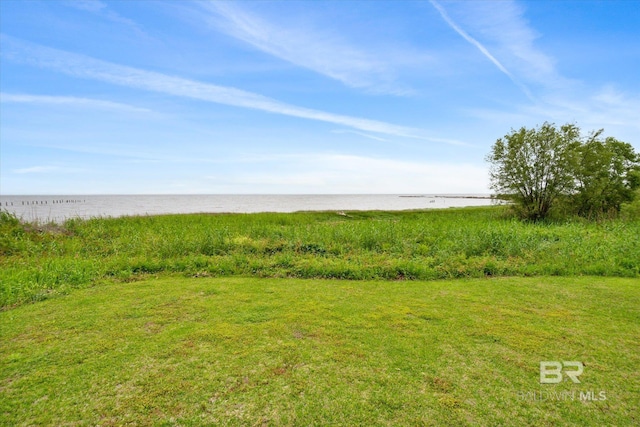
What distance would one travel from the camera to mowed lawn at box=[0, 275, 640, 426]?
2.77m

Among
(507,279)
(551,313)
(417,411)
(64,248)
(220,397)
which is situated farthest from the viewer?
(64,248)

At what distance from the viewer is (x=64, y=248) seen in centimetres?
1078

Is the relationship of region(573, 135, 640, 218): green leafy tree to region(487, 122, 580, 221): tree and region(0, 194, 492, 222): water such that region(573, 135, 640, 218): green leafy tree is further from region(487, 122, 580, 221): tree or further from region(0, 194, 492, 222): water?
region(0, 194, 492, 222): water

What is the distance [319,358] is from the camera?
358 centimetres

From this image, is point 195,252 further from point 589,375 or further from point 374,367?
point 589,375

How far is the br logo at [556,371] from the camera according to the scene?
321 cm

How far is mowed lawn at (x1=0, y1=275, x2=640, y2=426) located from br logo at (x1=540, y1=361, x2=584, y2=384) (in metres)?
0.07

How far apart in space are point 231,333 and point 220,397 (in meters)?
1.28

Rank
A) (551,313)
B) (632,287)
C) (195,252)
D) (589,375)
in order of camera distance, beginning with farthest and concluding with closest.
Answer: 1. (195,252)
2. (632,287)
3. (551,313)
4. (589,375)

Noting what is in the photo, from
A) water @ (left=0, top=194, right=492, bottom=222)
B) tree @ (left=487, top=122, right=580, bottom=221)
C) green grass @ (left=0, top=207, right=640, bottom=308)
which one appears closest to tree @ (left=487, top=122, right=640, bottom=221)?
tree @ (left=487, top=122, right=580, bottom=221)

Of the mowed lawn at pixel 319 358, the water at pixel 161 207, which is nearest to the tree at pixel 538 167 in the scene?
the mowed lawn at pixel 319 358

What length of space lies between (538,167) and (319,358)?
80.4 ft

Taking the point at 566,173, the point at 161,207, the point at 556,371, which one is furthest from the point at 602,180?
the point at 161,207

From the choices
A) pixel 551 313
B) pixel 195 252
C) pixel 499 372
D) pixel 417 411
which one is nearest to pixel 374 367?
pixel 417 411
